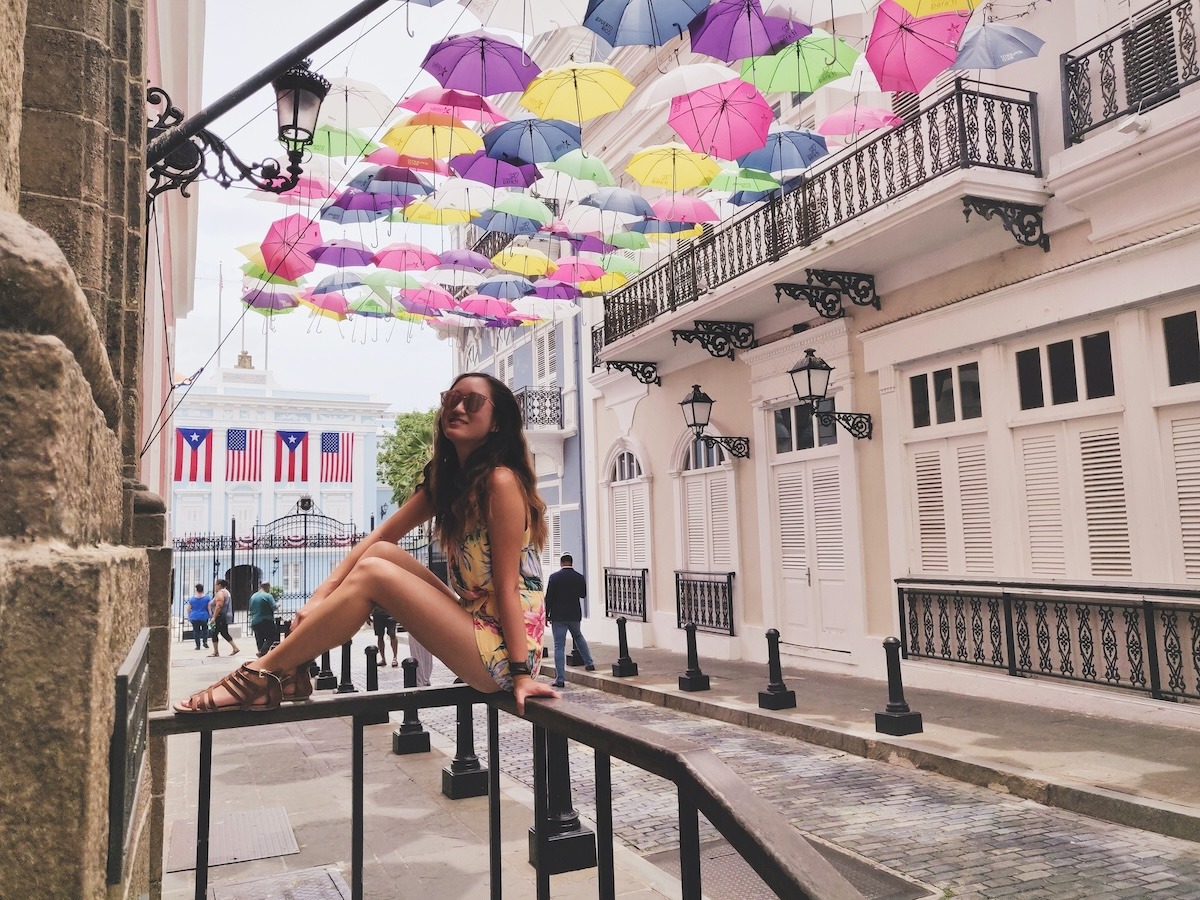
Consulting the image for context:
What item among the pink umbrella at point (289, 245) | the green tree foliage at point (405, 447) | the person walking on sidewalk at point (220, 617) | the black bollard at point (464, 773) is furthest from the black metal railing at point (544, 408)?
the green tree foliage at point (405, 447)

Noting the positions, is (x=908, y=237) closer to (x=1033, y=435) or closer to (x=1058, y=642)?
(x=1033, y=435)

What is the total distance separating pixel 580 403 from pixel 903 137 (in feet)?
36.2

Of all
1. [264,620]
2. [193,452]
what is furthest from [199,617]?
[264,620]

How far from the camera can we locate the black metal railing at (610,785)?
1.28 meters

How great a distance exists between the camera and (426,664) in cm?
1116

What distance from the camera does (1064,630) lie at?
30.2 ft

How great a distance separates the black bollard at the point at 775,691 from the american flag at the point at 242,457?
2541 cm

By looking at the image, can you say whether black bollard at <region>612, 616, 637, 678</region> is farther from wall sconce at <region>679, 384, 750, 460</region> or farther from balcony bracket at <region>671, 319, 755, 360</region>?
balcony bracket at <region>671, 319, 755, 360</region>

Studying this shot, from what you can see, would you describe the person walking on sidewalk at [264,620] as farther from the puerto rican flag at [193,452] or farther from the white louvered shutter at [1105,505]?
the white louvered shutter at [1105,505]

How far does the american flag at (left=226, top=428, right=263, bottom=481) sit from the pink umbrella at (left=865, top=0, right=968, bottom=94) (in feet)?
89.6

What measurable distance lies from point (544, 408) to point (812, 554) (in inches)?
400

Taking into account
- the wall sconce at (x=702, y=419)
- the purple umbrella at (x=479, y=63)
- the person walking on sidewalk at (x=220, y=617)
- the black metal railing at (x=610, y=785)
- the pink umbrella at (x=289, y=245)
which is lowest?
the person walking on sidewalk at (x=220, y=617)

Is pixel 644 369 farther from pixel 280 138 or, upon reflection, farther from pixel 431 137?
pixel 280 138

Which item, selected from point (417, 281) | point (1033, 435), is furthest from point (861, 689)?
point (417, 281)
